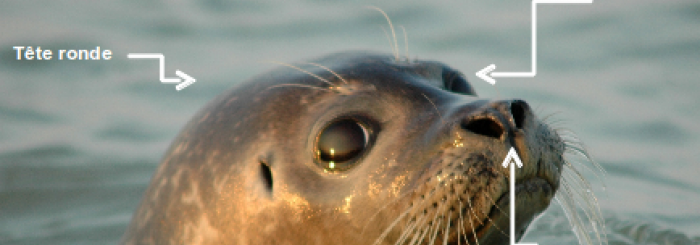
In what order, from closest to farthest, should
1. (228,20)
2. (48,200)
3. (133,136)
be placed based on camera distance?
(48,200), (133,136), (228,20)

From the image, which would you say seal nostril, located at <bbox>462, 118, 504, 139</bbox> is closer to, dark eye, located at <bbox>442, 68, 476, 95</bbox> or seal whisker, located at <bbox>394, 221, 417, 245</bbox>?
seal whisker, located at <bbox>394, 221, 417, 245</bbox>

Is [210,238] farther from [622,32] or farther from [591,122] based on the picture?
[622,32]

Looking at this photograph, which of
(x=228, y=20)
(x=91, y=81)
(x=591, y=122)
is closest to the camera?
(x=591, y=122)

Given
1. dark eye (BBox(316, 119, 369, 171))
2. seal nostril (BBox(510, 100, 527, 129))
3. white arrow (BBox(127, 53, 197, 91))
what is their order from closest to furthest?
seal nostril (BBox(510, 100, 527, 129)) < dark eye (BBox(316, 119, 369, 171)) < white arrow (BBox(127, 53, 197, 91))

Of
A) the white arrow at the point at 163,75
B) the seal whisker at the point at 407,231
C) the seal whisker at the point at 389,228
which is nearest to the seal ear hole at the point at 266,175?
the seal whisker at the point at 389,228

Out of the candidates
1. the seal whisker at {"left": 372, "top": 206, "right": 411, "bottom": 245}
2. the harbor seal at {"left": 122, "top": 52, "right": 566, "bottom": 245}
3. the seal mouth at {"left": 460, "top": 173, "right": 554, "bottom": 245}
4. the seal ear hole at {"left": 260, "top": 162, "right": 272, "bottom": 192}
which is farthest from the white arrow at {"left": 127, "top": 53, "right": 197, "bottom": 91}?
the seal mouth at {"left": 460, "top": 173, "right": 554, "bottom": 245}

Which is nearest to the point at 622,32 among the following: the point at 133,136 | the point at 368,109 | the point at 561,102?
the point at 561,102

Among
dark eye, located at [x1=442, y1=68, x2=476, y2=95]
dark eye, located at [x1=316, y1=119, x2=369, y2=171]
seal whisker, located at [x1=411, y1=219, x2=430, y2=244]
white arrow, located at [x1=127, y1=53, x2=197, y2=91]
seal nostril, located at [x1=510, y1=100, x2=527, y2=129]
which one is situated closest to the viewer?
seal whisker, located at [x1=411, y1=219, x2=430, y2=244]

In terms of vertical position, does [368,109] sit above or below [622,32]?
below
